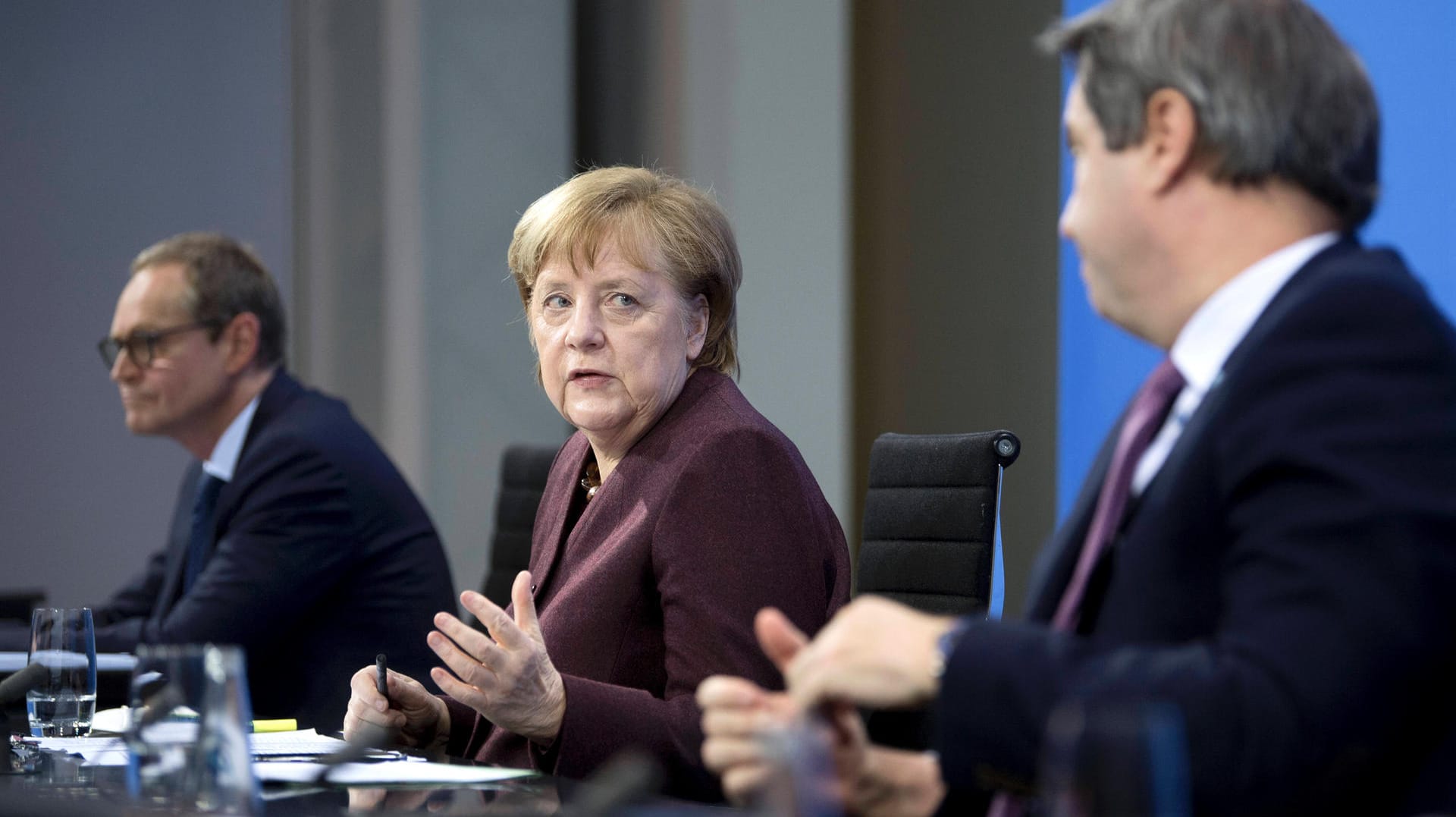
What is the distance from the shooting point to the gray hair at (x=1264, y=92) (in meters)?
1.07

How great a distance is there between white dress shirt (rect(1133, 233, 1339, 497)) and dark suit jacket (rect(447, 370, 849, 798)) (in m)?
0.76

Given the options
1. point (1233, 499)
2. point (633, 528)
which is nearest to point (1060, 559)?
point (1233, 499)

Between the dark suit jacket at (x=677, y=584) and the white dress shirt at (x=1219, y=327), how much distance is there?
76cm

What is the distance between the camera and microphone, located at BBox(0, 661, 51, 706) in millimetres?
1889

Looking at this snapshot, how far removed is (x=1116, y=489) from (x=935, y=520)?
1.13 metres

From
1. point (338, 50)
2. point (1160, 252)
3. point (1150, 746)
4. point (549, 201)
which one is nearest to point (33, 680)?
point (549, 201)

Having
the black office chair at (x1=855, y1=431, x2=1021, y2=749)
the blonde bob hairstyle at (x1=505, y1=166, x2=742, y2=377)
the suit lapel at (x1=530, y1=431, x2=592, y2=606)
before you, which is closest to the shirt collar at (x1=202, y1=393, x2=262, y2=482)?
the suit lapel at (x1=530, y1=431, x2=592, y2=606)

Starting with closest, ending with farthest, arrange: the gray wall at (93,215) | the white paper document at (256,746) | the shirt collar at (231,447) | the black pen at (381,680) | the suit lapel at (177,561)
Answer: the white paper document at (256,746) < the black pen at (381,680) < the suit lapel at (177,561) < the shirt collar at (231,447) < the gray wall at (93,215)

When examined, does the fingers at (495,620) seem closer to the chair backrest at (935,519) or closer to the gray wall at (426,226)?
the chair backrest at (935,519)

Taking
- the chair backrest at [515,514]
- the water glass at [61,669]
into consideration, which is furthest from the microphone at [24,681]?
the chair backrest at [515,514]

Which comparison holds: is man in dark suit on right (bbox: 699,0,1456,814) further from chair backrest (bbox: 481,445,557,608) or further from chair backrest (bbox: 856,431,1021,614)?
chair backrest (bbox: 481,445,557,608)

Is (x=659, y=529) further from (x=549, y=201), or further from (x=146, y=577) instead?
(x=146, y=577)

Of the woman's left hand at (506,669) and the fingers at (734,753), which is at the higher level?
the fingers at (734,753)

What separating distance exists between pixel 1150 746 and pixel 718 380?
1.45 metres
